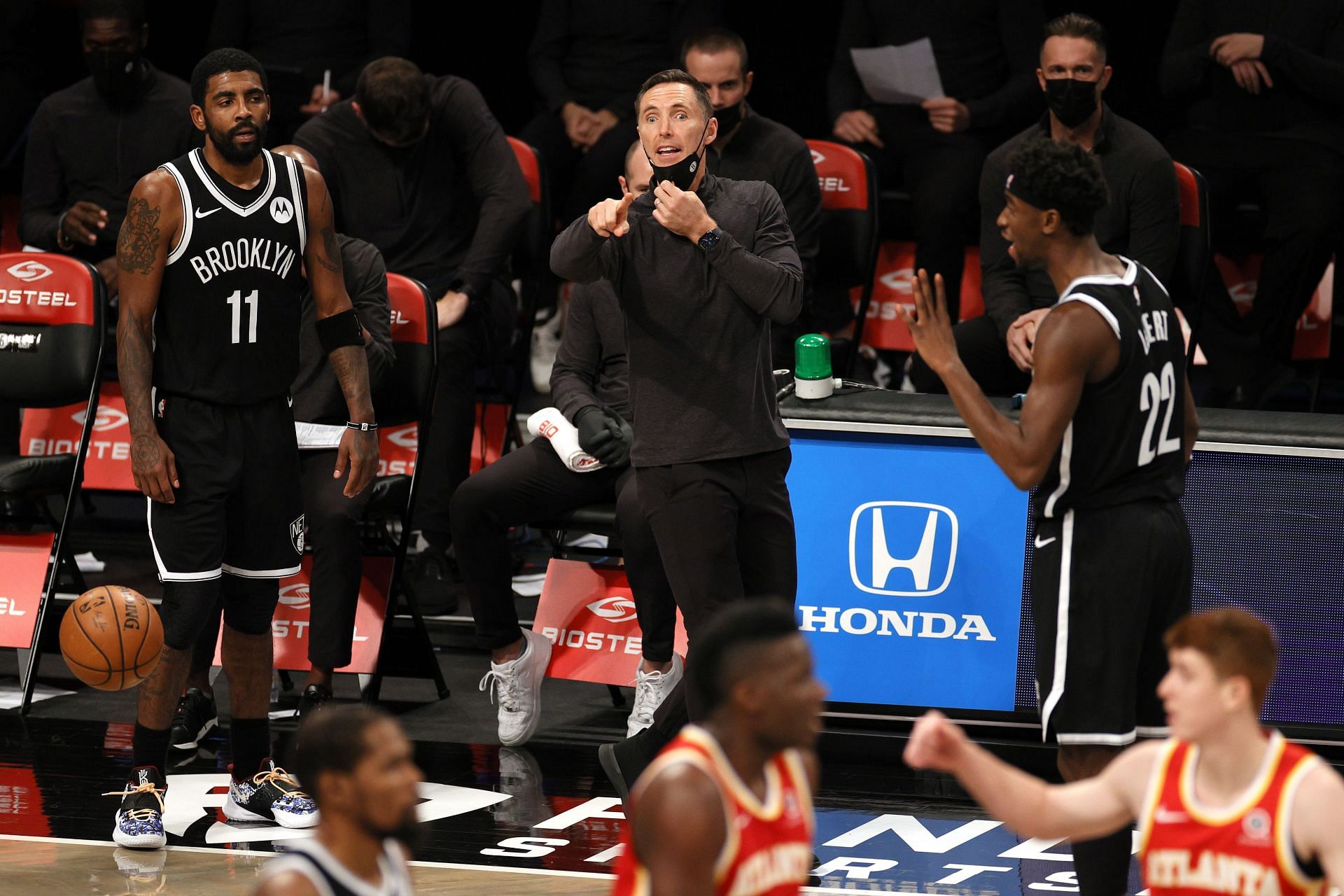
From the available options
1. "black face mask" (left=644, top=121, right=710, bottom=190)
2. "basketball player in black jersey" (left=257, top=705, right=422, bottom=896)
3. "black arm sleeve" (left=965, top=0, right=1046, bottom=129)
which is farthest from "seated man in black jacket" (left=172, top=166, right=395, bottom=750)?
"basketball player in black jersey" (left=257, top=705, right=422, bottom=896)

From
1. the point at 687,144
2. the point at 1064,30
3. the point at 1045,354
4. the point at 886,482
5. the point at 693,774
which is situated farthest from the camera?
the point at 1064,30

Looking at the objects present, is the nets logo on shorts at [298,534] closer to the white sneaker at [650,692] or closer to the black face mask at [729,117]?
the white sneaker at [650,692]

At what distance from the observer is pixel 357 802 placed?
258cm

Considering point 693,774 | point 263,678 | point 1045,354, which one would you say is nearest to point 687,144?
point 1045,354

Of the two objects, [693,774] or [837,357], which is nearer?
[693,774]

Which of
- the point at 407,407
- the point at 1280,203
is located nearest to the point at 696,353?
the point at 407,407

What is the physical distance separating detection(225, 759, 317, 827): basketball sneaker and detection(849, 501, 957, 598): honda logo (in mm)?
1798

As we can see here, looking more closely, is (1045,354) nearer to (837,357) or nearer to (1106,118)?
(1106,118)

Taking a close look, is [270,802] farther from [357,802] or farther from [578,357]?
[357,802]

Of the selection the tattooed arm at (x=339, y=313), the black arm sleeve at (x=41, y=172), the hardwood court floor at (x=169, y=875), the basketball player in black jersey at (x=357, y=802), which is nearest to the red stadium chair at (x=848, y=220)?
the tattooed arm at (x=339, y=313)

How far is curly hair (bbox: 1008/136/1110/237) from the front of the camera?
3.71 m

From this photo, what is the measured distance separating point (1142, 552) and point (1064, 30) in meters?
3.34

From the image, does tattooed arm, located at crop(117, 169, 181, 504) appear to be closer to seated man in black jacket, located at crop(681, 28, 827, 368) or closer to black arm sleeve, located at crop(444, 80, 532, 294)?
black arm sleeve, located at crop(444, 80, 532, 294)

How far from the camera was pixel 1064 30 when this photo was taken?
6.60 metres
